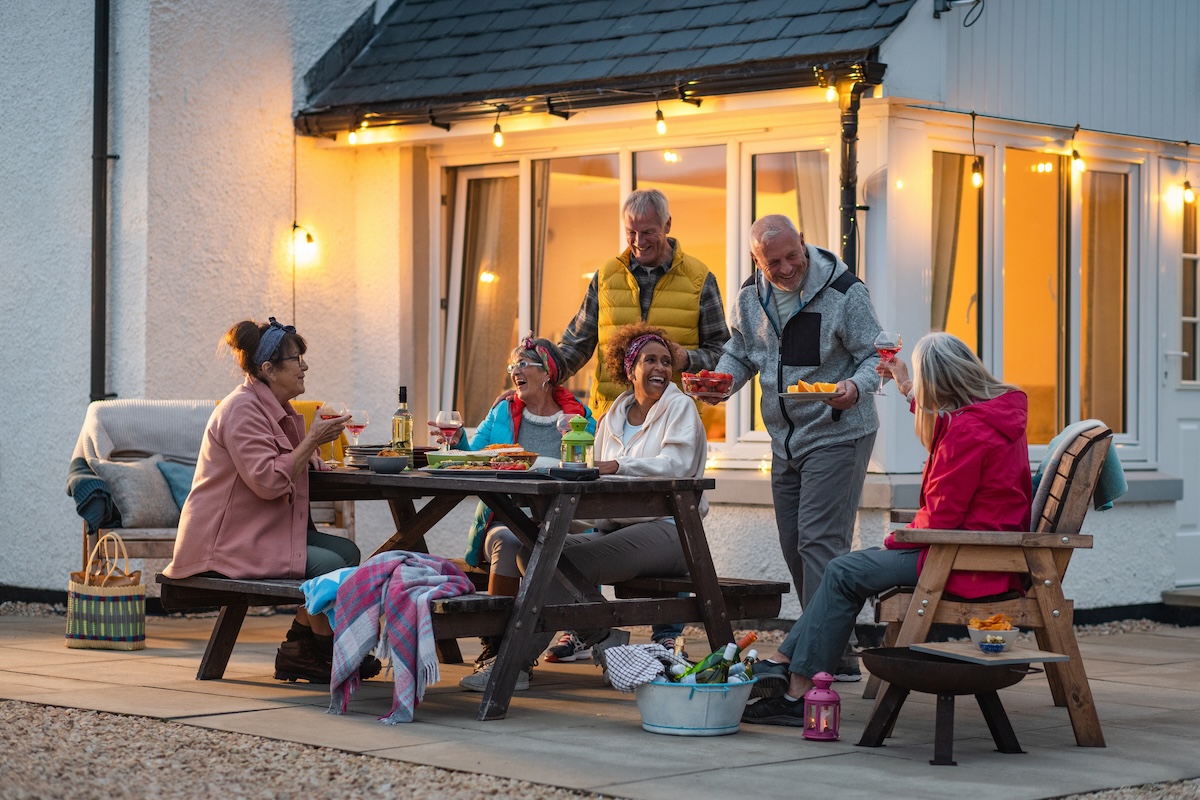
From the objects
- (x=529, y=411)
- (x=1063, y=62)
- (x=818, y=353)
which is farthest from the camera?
(x=1063, y=62)

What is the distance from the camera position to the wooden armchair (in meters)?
5.18

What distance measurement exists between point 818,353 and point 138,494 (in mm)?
A: 3645

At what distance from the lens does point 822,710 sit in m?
5.20

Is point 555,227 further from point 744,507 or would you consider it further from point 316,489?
point 316,489

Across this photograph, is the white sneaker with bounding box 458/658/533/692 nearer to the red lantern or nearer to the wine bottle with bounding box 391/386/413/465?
the wine bottle with bounding box 391/386/413/465

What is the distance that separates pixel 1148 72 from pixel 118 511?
6.07 m

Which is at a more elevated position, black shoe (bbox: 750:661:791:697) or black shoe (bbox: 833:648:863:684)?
black shoe (bbox: 750:661:791:697)

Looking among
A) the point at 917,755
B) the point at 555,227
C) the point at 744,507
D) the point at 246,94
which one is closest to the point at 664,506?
the point at 917,755

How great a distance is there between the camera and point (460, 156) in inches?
378

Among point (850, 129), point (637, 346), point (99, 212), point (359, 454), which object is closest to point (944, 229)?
point (850, 129)

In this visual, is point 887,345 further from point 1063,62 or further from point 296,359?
point 1063,62

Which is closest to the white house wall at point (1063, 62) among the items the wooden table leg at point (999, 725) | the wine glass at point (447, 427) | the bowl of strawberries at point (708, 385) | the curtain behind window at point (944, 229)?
the curtain behind window at point (944, 229)

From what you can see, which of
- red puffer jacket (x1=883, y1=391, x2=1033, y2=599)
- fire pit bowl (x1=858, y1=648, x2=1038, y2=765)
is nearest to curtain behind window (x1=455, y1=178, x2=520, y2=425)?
red puffer jacket (x1=883, y1=391, x2=1033, y2=599)

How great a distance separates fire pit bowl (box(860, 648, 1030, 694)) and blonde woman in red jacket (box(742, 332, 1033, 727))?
1.32ft
